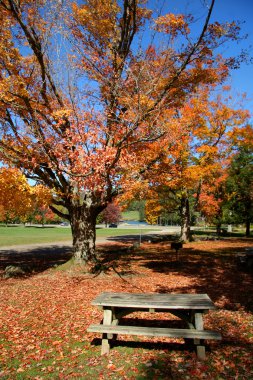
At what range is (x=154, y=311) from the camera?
15.6 feet

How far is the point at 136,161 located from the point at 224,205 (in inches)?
1081

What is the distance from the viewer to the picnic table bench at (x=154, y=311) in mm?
4387

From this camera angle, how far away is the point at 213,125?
21906 mm

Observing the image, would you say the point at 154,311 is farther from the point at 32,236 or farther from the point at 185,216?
the point at 32,236

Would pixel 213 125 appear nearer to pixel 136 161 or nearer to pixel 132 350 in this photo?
pixel 136 161

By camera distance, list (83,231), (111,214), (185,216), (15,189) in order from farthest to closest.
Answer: (111,214) → (185,216) → (83,231) → (15,189)

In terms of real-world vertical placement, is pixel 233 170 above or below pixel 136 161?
above

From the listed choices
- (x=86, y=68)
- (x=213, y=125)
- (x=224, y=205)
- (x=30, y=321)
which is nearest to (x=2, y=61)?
(x=86, y=68)

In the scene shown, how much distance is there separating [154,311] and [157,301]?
18cm

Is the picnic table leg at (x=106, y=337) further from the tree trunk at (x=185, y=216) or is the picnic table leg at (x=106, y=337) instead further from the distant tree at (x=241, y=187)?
the distant tree at (x=241, y=187)

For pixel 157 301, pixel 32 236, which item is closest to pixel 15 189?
pixel 157 301

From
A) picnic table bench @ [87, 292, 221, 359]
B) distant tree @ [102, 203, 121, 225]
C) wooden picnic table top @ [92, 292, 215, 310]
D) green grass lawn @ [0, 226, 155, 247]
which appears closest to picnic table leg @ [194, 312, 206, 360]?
picnic table bench @ [87, 292, 221, 359]

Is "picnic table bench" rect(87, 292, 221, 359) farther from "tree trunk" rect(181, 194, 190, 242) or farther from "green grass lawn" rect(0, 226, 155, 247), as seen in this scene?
"green grass lawn" rect(0, 226, 155, 247)

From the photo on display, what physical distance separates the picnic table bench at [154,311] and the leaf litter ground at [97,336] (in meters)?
0.39
